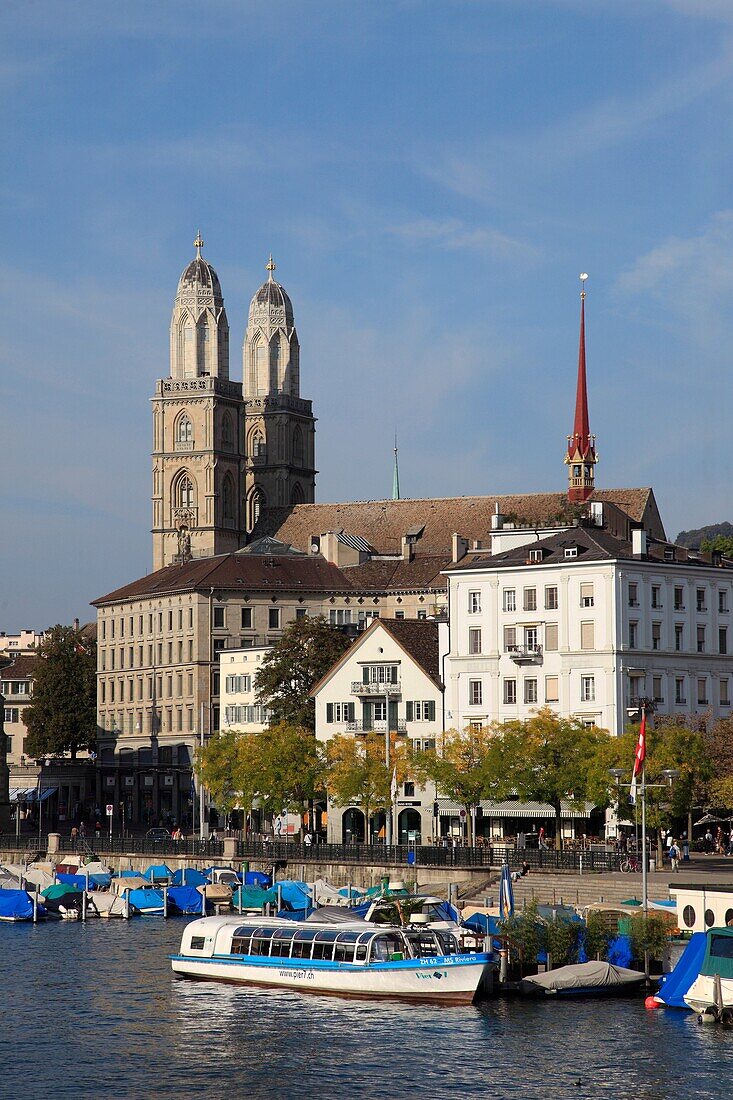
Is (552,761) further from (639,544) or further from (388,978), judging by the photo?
(388,978)

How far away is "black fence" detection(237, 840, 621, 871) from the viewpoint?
86.2 metres

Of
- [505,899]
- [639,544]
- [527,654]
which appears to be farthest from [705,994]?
[639,544]

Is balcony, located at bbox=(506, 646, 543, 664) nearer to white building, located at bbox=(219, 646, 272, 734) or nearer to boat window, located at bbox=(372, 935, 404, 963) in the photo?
white building, located at bbox=(219, 646, 272, 734)

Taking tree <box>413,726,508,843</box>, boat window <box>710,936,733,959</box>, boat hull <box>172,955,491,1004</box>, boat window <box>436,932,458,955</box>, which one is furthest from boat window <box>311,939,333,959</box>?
tree <box>413,726,508,843</box>

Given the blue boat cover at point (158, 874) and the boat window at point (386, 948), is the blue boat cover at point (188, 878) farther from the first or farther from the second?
→ the boat window at point (386, 948)

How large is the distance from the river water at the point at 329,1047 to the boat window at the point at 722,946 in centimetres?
218

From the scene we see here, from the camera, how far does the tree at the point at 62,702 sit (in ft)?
579

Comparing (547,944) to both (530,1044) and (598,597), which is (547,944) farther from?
(598,597)

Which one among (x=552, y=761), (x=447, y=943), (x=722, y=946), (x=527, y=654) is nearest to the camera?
(x=722, y=946)

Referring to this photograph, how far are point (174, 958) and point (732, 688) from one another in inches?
1985

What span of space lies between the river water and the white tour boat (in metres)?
0.72

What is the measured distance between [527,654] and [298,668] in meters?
26.4

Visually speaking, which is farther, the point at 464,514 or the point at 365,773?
the point at 464,514

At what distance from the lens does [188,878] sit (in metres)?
101
